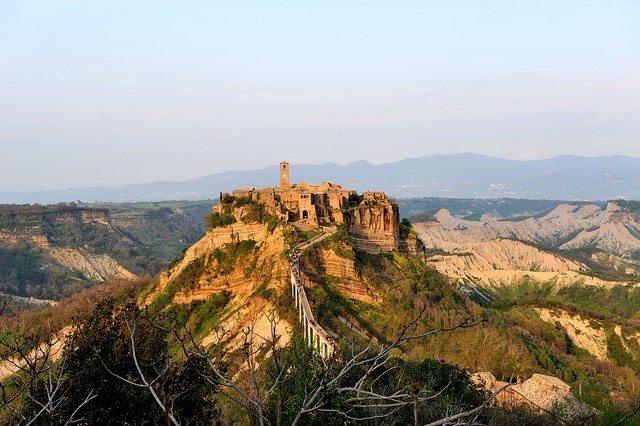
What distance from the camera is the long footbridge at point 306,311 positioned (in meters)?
28.8

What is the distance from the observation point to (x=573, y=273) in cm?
10212

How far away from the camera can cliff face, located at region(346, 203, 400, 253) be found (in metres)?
47.8

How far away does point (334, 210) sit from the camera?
4781 cm

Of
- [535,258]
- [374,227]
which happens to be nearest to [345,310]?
[374,227]

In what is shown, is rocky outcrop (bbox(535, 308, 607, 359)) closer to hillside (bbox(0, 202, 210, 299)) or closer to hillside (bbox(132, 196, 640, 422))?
hillside (bbox(132, 196, 640, 422))

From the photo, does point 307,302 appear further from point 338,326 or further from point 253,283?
point 253,283

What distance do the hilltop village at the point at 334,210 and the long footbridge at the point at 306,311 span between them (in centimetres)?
372

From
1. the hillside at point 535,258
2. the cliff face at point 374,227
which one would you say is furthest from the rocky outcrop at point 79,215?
the cliff face at point 374,227

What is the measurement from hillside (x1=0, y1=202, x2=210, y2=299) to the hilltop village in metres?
70.6

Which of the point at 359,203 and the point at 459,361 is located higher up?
the point at 359,203

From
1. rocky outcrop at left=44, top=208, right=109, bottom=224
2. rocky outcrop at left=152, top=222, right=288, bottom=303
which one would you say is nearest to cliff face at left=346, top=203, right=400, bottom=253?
rocky outcrop at left=152, top=222, right=288, bottom=303

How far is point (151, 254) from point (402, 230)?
108634mm

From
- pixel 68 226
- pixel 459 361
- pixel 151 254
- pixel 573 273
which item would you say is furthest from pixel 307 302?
pixel 68 226

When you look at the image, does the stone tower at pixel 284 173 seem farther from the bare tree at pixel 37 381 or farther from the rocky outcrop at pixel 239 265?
the bare tree at pixel 37 381
